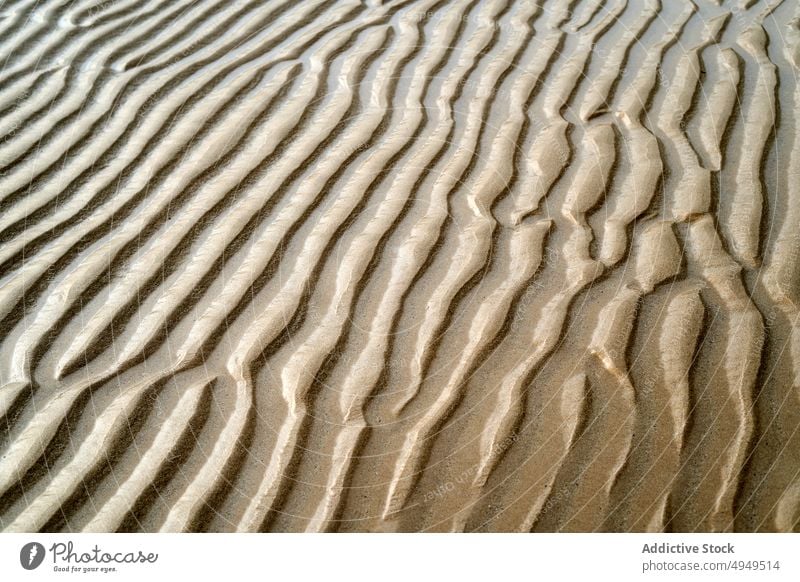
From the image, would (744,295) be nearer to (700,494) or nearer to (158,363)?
(700,494)

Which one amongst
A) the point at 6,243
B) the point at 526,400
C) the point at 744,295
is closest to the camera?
the point at 526,400

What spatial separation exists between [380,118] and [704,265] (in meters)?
1.47

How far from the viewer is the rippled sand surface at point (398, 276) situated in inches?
78.5

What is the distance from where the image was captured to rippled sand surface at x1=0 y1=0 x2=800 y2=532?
200 centimetres
